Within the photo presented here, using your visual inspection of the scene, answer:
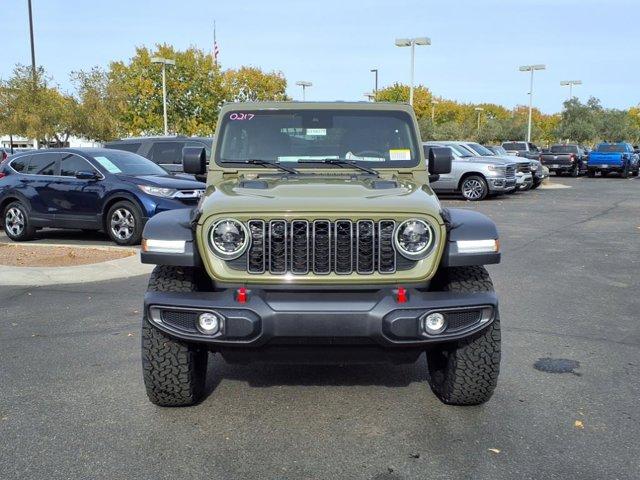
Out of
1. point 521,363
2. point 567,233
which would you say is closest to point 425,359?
point 521,363

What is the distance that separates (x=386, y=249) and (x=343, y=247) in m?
0.23

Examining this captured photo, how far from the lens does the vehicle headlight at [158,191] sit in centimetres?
1048

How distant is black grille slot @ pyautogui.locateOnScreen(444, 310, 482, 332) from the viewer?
3.46m

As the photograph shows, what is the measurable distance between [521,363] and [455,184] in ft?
51.9

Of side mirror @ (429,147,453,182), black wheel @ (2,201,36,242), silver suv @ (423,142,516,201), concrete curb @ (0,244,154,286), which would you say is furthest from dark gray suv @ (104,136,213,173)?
side mirror @ (429,147,453,182)

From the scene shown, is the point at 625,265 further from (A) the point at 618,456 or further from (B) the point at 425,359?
(A) the point at 618,456

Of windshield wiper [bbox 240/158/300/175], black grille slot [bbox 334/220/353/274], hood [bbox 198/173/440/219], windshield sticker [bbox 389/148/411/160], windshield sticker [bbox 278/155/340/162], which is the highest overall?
windshield sticker [bbox 389/148/411/160]

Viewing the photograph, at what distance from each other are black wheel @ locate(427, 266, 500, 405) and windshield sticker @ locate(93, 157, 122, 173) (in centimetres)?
828

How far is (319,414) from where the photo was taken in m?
4.01

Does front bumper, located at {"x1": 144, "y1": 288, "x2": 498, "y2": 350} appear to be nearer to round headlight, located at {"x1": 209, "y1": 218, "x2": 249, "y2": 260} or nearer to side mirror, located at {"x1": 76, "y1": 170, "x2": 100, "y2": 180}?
round headlight, located at {"x1": 209, "y1": 218, "x2": 249, "y2": 260}

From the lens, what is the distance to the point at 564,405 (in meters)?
4.14

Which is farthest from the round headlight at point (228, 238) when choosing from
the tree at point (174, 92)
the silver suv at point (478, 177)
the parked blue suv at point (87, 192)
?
the tree at point (174, 92)

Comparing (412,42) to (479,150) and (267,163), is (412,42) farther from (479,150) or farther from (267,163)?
(267,163)

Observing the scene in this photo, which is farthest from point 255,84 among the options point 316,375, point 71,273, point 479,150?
point 316,375
